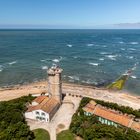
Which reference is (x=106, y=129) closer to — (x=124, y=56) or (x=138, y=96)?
(x=138, y=96)

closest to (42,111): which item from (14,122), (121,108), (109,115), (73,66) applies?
(14,122)

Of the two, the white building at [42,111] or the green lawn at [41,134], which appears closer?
the green lawn at [41,134]

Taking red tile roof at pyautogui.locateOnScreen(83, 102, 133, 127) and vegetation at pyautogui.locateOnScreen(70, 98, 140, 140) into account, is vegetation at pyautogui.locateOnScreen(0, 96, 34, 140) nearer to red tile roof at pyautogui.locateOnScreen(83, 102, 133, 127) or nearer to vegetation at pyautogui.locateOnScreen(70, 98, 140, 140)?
vegetation at pyautogui.locateOnScreen(70, 98, 140, 140)

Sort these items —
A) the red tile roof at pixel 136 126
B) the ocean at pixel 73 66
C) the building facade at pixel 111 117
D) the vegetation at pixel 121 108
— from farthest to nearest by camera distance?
1. the ocean at pixel 73 66
2. the vegetation at pixel 121 108
3. the building facade at pixel 111 117
4. the red tile roof at pixel 136 126

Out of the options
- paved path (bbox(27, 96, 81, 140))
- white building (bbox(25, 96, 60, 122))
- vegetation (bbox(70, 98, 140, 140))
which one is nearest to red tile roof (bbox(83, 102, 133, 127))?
vegetation (bbox(70, 98, 140, 140))

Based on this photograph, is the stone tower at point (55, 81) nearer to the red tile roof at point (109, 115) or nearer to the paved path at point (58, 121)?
the paved path at point (58, 121)

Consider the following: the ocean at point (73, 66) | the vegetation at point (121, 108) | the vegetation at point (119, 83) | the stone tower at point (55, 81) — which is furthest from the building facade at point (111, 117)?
the ocean at point (73, 66)

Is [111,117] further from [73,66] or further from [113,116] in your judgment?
[73,66]

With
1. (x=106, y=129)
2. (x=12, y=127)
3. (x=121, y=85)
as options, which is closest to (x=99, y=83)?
(x=121, y=85)
